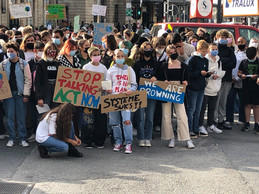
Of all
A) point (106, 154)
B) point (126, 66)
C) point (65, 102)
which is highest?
point (126, 66)

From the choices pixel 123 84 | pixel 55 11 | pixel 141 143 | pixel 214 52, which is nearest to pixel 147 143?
pixel 141 143

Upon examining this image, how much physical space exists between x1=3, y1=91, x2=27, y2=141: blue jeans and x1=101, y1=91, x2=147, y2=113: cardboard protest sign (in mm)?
1443

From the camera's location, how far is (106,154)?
7.89m

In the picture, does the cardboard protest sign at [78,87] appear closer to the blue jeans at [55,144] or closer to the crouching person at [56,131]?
the crouching person at [56,131]

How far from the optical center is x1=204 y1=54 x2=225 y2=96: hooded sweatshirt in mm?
9195

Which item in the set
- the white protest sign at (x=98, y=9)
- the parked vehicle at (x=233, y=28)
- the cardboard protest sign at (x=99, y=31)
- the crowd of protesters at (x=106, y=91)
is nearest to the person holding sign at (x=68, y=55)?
the crowd of protesters at (x=106, y=91)

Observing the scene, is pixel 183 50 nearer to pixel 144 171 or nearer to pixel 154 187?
pixel 144 171

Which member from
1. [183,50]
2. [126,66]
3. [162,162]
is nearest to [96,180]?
[162,162]

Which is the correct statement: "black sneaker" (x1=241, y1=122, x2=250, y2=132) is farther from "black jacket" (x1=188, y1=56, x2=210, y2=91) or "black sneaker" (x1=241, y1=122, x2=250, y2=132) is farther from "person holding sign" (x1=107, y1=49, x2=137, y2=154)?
"person holding sign" (x1=107, y1=49, x2=137, y2=154)

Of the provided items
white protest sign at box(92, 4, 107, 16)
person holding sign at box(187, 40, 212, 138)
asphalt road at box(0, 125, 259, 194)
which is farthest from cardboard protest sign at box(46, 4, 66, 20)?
asphalt road at box(0, 125, 259, 194)

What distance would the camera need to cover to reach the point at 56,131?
7.48 metres

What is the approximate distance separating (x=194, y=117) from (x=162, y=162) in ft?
6.27

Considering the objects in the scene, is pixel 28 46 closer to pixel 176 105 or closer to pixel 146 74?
pixel 146 74

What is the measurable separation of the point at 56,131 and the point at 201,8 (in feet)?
39.4
